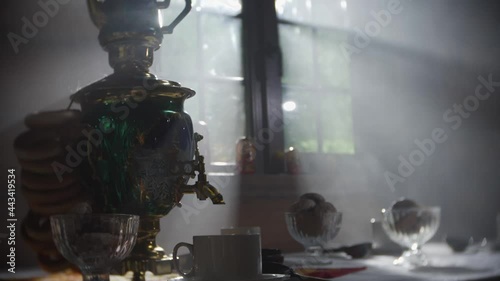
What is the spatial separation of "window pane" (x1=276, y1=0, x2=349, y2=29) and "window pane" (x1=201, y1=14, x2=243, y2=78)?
208 millimetres

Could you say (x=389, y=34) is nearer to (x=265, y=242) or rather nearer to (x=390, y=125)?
(x=390, y=125)

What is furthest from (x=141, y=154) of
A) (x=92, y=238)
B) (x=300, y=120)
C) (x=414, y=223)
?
(x=300, y=120)

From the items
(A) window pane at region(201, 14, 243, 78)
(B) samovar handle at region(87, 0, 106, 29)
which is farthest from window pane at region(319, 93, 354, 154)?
(B) samovar handle at region(87, 0, 106, 29)

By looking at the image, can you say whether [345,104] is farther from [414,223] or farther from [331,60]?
[414,223]

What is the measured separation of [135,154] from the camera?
0.80m

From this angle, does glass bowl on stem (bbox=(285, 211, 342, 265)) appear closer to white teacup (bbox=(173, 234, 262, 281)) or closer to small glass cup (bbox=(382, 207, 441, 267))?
small glass cup (bbox=(382, 207, 441, 267))

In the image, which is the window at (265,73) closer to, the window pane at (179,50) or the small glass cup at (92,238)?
the window pane at (179,50)

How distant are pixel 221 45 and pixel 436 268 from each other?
116 cm

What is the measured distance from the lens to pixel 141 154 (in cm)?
80

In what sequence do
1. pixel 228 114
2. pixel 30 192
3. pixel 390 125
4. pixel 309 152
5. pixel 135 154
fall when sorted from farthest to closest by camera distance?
pixel 390 125
pixel 309 152
pixel 228 114
pixel 30 192
pixel 135 154

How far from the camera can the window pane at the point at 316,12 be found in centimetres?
204

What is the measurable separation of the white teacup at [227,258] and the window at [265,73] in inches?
36.0

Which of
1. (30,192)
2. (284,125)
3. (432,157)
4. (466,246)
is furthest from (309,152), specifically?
(30,192)

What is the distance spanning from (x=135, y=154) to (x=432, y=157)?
1.69 m
